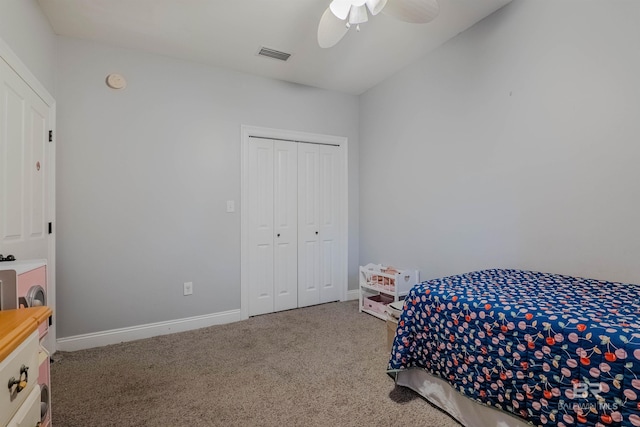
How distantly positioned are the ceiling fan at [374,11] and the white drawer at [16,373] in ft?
6.83

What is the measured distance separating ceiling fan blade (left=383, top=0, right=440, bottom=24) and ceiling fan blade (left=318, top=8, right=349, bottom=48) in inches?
11.7

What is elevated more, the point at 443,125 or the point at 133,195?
the point at 443,125

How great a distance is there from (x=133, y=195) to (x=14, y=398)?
2180 millimetres

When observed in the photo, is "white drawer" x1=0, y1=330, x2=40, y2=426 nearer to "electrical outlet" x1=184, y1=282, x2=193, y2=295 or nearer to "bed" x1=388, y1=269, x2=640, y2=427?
"bed" x1=388, y1=269, x2=640, y2=427

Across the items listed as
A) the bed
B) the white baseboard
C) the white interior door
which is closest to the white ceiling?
the white interior door

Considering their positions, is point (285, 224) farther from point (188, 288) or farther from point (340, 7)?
point (340, 7)

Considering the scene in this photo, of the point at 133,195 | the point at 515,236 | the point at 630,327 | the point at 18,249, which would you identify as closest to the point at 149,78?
the point at 133,195

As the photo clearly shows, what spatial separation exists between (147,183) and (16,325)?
211 cm

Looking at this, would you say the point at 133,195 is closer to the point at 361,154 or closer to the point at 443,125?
the point at 361,154

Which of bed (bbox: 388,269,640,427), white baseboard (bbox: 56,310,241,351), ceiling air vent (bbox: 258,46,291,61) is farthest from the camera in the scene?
ceiling air vent (bbox: 258,46,291,61)

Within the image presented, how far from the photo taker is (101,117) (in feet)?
8.48

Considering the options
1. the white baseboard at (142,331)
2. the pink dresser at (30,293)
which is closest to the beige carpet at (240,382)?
the white baseboard at (142,331)

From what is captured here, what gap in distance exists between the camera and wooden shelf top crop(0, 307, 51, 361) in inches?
30.1

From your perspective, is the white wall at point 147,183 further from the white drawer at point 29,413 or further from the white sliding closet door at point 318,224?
the white drawer at point 29,413
